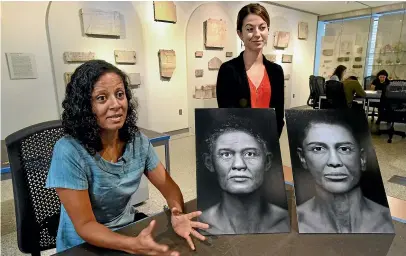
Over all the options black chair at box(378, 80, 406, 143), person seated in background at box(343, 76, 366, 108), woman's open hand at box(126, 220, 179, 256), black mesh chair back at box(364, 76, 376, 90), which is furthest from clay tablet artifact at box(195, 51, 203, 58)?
woman's open hand at box(126, 220, 179, 256)

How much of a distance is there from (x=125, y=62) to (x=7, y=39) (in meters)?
1.39

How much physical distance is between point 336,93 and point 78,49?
4.16 m

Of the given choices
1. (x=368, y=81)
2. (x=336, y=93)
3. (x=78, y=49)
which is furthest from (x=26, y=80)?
(x=368, y=81)

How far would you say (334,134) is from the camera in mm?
778

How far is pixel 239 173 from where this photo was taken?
2.48 ft

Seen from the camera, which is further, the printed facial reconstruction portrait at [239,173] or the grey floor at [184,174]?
the grey floor at [184,174]

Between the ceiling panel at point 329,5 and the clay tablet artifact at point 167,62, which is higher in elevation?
the ceiling panel at point 329,5

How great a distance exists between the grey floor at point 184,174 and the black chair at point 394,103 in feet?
1.22

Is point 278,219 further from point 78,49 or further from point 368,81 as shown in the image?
point 368,81

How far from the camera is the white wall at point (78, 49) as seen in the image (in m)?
2.98

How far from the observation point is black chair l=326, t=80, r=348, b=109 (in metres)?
4.45

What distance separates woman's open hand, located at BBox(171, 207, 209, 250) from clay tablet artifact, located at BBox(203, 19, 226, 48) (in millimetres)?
4309

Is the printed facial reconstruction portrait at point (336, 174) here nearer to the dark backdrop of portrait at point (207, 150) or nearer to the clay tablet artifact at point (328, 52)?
the dark backdrop of portrait at point (207, 150)

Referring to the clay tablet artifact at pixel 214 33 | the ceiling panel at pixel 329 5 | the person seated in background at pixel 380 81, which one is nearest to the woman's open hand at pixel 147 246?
the clay tablet artifact at pixel 214 33
